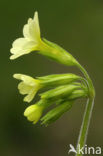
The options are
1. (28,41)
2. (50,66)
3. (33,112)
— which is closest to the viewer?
(33,112)

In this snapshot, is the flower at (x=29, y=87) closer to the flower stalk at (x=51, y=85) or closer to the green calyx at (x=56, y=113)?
the flower stalk at (x=51, y=85)

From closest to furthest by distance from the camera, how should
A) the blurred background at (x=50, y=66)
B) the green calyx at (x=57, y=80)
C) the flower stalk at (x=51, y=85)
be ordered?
the flower stalk at (x=51, y=85)
the green calyx at (x=57, y=80)
the blurred background at (x=50, y=66)

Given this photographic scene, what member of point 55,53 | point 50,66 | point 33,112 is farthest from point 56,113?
point 50,66

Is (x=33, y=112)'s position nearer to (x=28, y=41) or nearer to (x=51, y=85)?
(x=51, y=85)

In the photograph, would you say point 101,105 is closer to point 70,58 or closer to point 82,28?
point 82,28

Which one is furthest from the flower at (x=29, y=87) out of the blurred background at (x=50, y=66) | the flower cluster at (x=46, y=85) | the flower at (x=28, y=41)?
the blurred background at (x=50, y=66)

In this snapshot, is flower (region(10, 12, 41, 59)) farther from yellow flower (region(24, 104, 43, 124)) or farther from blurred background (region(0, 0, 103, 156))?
blurred background (region(0, 0, 103, 156))

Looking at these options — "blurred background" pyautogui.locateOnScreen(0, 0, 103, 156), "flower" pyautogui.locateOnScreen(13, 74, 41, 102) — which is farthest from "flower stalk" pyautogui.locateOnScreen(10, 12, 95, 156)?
"blurred background" pyautogui.locateOnScreen(0, 0, 103, 156)
